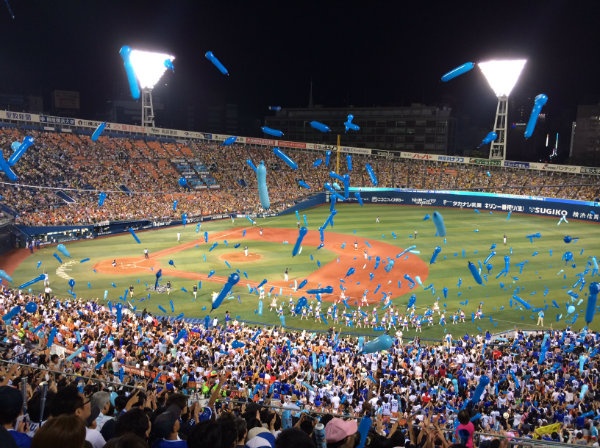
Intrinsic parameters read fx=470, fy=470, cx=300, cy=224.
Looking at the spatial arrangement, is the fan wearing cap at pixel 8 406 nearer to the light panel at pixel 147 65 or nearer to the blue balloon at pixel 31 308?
the blue balloon at pixel 31 308

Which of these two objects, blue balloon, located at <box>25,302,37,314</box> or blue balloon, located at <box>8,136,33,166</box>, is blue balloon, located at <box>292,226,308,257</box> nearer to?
blue balloon, located at <box>25,302,37,314</box>

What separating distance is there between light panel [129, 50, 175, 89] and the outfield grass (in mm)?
17776

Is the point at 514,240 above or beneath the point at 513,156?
beneath

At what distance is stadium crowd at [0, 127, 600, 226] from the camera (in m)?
40.6

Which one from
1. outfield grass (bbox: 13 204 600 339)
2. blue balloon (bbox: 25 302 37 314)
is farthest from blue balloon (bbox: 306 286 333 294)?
blue balloon (bbox: 25 302 37 314)

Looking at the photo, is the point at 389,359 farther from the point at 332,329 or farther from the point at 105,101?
the point at 105,101

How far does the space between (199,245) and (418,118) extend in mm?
66390

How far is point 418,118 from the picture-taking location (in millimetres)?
90312

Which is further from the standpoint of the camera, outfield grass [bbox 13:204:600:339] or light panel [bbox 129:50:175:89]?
light panel [bbox 129:50:175:89]

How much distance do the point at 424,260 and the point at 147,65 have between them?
35.2 metres

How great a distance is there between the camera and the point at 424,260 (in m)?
32.0

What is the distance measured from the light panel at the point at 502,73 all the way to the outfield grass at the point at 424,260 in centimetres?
1585

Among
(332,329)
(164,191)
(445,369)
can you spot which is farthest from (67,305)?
(164,191)

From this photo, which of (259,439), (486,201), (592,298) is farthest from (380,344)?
(486,201)
